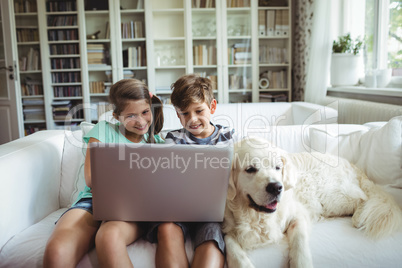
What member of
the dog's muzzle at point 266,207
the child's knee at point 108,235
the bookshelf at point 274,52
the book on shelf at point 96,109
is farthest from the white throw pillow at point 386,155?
the book on shelf at point 96,109

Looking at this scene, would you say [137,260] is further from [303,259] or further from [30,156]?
[30,156]

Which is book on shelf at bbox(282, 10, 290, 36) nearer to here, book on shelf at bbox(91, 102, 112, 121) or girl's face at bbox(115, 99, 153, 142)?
book on shelf at bbox(91, 102, 112, 121)

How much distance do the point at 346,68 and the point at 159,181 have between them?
2664 mm

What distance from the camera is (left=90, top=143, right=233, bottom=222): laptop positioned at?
0.97 meters

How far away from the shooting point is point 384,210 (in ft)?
4.20

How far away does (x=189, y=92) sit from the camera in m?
1.44

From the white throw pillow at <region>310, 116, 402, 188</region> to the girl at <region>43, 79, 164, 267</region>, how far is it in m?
0.83

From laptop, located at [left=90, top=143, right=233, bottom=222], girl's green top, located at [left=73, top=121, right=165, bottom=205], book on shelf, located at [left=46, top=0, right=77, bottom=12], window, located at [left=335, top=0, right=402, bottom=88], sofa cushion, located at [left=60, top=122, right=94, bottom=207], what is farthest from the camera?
book on shelf, located at [left=46, top=0, right=77, bottom=12]

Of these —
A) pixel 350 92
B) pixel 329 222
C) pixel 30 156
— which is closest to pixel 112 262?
pixel 30 156

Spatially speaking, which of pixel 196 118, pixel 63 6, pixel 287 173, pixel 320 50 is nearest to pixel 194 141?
pixel 196 118

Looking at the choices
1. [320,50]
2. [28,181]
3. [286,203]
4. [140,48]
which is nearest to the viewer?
[286,203]

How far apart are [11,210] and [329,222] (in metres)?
1.22

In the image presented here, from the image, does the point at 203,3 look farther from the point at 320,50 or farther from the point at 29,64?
the point at 29,64

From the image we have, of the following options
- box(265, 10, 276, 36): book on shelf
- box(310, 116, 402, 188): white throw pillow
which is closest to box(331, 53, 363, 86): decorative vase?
box(265, 10, 276, 36): book on shelf
